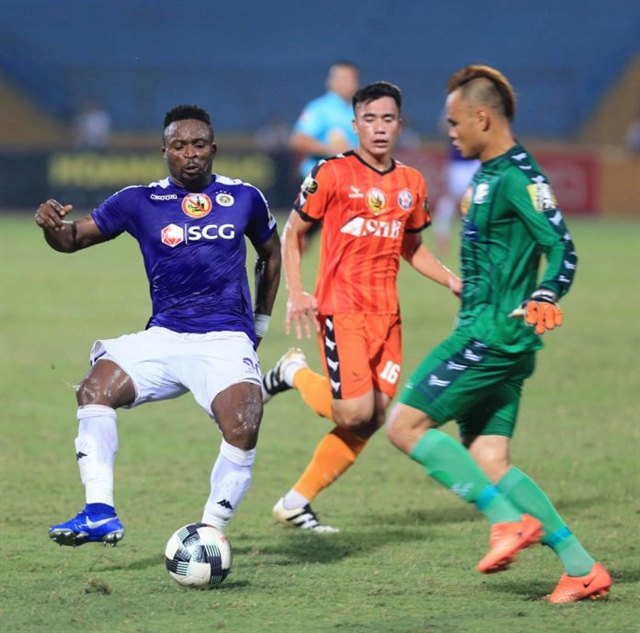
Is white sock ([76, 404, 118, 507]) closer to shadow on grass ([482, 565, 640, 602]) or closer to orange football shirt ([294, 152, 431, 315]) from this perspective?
orange football shirt ([294, 152, 431, 315])

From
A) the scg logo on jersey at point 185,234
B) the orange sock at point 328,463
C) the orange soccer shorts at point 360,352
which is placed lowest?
the orange sock at point 328,463

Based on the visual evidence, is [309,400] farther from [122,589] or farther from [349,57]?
[349,57]

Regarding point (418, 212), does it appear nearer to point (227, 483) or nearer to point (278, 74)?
point (227, 483)

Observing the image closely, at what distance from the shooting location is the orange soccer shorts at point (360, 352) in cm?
648

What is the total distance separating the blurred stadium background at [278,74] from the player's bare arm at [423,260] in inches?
873

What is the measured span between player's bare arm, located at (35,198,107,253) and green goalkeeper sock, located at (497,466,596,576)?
2180 millimetres

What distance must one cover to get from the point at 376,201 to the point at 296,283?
1.97ft

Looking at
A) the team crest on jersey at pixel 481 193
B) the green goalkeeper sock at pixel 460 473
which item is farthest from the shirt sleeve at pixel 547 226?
the green goalkeeper sock at pixel 460 473

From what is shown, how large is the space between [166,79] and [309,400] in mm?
27900

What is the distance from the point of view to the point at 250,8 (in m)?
38.5

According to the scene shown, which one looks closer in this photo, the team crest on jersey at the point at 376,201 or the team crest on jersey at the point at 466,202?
the team crest on jersey at the point at 466,202

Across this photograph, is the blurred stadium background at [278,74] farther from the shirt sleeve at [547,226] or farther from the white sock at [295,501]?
the shirt sleeve at [547,226]

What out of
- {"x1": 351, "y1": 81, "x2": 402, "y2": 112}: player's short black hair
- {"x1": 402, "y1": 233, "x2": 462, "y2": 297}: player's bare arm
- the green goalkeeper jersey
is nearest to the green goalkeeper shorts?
the green goalkeeper jersey

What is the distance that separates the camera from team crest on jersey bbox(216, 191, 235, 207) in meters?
5.95
